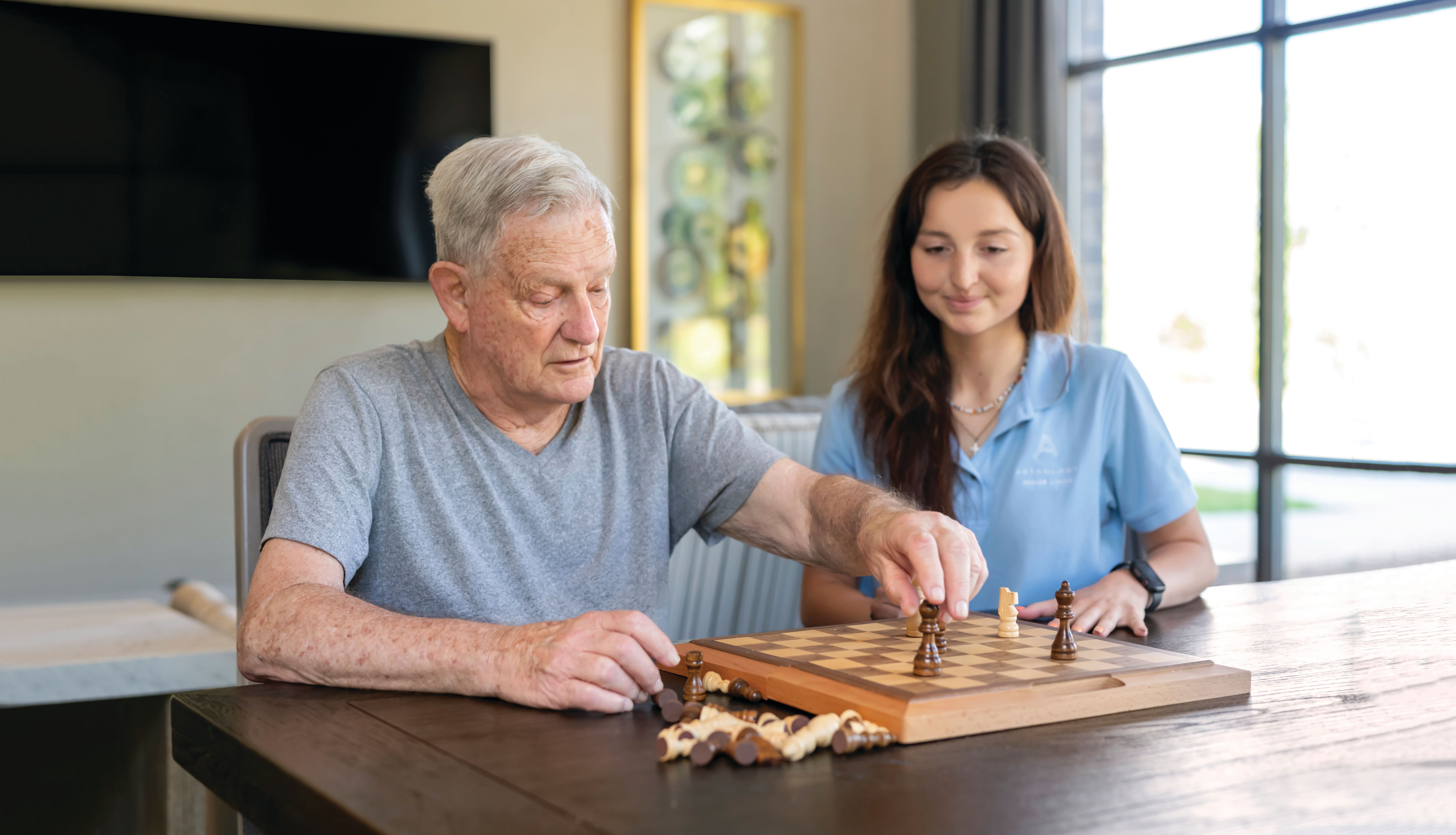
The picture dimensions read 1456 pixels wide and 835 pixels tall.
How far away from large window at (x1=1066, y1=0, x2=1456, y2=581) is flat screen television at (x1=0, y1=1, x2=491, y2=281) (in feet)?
8.13

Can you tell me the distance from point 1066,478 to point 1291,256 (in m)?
2.64

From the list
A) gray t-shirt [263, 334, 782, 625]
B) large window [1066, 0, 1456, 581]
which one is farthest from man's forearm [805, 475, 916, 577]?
large window [1066, 0, 1456, 581]

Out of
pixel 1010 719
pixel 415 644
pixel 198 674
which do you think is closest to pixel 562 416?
pixel 415 644

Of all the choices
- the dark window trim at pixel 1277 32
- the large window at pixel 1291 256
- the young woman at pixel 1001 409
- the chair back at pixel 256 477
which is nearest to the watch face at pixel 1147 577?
the young woman at pixel 1001 409

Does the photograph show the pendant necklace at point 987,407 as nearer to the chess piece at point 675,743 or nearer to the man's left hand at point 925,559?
the man's left hand at point 925,559

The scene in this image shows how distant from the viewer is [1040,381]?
1.93m

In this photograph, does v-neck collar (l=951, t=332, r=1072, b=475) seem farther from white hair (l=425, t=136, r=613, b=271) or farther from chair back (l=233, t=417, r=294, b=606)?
chair back (l=233, t=417, r=294, b=606)

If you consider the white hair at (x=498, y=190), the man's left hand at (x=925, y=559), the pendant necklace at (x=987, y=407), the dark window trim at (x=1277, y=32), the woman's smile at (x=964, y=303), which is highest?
the dark window trim at (x=1277, y=32)

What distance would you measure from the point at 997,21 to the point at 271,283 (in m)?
2.87

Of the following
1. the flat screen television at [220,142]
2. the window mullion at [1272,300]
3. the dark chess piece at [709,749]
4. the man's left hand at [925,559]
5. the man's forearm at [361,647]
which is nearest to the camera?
the dark chess piece at [709,749]

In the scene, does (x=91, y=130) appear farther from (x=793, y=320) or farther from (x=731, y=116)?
(x=793, y=320)

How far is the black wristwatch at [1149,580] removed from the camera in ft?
5.05

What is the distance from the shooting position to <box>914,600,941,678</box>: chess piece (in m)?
1.03

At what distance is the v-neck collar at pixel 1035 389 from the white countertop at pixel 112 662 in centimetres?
121
